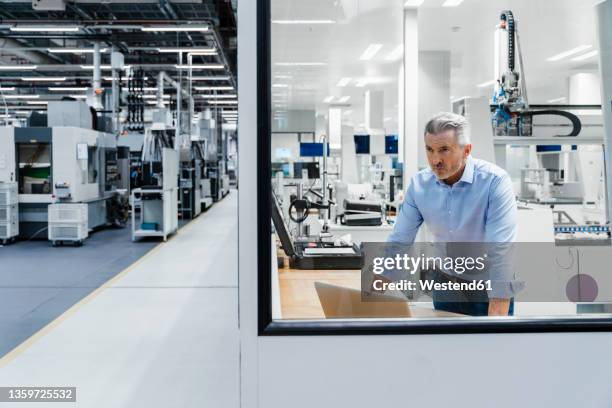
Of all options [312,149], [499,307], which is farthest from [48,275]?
[499,307]

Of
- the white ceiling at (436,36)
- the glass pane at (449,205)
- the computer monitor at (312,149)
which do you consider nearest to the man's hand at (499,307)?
the glass pane at (449,205)

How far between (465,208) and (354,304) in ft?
2.41

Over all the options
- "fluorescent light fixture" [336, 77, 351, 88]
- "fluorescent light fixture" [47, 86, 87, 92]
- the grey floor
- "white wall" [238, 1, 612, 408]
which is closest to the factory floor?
the grey floor

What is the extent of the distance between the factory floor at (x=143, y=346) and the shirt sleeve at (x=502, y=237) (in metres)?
1.75

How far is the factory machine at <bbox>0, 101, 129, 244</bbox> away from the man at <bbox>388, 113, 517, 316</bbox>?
695cm

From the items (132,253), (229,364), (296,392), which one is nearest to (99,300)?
(229,364)

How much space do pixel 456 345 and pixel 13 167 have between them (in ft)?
27.4

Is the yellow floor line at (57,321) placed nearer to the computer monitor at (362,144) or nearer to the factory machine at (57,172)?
the factory machine at (57,172)

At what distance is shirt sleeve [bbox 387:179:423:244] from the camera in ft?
7.48

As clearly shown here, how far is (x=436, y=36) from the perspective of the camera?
7461 mm

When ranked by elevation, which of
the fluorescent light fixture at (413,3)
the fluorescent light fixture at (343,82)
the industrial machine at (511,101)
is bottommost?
the industrial machine at (511,101)

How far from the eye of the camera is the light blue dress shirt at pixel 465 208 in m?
2.15

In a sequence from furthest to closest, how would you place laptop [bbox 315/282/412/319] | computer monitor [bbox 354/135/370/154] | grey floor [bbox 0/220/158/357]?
1. computer monitor [bbox 354/135/370/154]
2. grey floor [bbox 0/220/158/357]
3. laptop [bbox 315/282/412/319]

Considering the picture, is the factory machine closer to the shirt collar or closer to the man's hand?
the shirt collar
